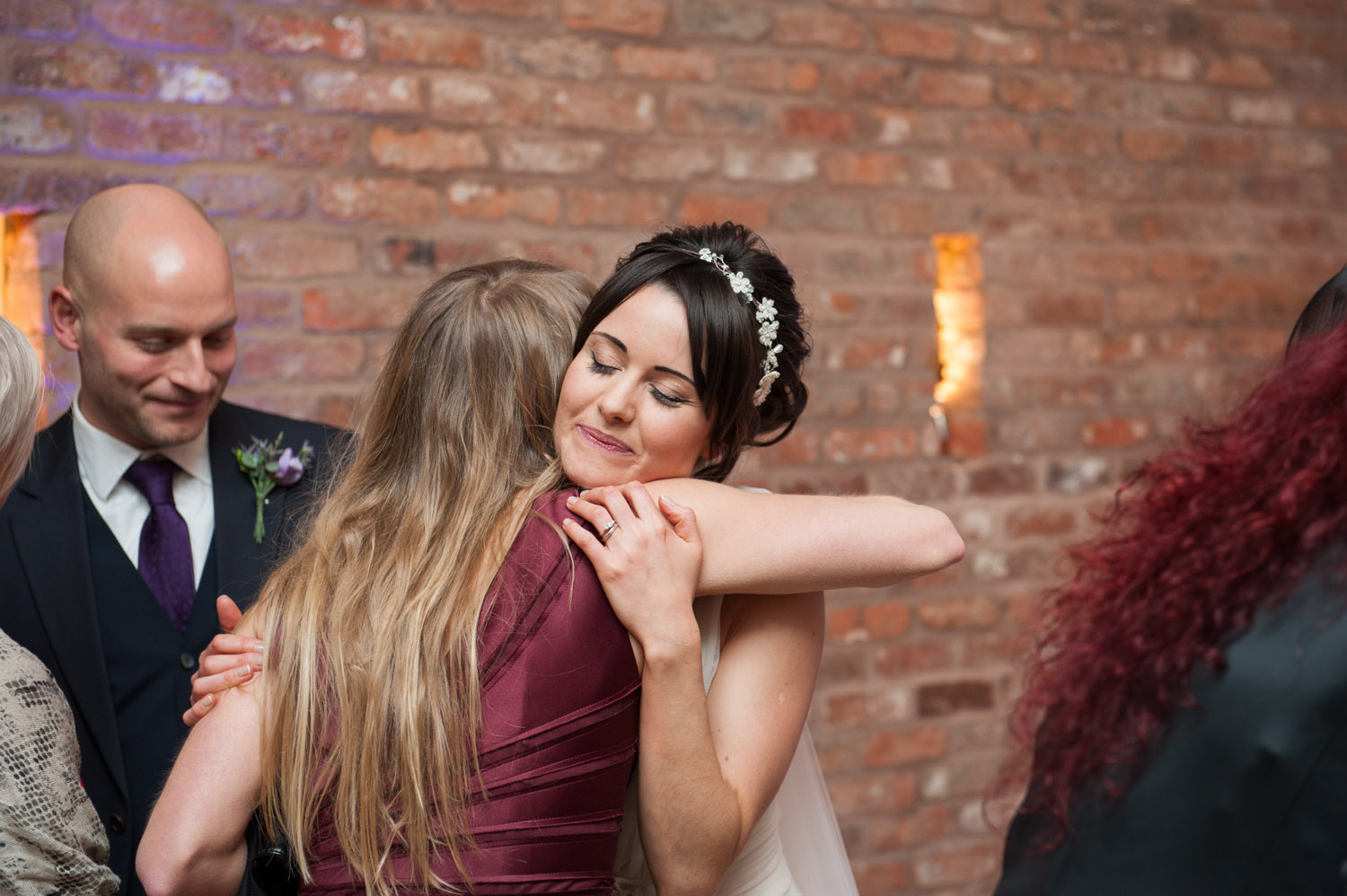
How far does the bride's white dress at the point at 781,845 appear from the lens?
150cm

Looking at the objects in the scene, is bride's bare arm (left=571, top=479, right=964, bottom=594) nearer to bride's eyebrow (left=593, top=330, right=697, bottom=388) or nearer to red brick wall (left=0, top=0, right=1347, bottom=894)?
bride's eyebrow (left=593, top=330, right=697, bottom=388)

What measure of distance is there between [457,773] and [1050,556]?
2.45 m

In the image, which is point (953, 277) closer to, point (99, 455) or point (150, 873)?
point (99, 455)

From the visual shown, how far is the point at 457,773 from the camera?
1.22 metres

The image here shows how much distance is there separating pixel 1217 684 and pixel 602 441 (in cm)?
83

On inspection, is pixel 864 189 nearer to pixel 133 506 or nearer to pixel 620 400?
pixel 620 400

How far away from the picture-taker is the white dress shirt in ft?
6.70

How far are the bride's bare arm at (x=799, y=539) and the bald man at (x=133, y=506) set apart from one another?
1021 mm

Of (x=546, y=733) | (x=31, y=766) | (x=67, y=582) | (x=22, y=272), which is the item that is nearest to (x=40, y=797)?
(x=31, y=766)

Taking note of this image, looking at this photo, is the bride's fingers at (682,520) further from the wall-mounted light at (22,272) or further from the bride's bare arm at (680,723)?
the wall-mounted light at (22,272)

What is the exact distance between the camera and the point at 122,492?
6.77 feet

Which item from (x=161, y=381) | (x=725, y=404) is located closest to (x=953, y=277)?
(x=725, y=404)

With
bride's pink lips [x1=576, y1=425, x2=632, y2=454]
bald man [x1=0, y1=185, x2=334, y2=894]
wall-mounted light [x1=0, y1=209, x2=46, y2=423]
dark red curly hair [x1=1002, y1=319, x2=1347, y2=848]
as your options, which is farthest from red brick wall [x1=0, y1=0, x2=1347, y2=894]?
dark red curly hair [x1=1002, y1=319, x2=1347, y2=848]

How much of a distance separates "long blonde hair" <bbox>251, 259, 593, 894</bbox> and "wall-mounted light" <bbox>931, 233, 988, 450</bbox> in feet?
6.12
